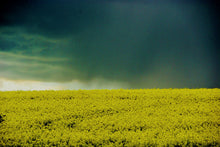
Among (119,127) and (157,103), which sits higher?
(157,103)

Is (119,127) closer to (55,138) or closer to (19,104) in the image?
(55,138)

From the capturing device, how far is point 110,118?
9211 mm

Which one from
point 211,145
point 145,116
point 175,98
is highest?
point 175,98

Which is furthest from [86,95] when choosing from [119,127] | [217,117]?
[217,117]

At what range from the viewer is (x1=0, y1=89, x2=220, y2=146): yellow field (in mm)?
7320

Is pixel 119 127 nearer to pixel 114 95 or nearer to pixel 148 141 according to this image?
pixel 148 141

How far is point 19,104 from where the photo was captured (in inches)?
452

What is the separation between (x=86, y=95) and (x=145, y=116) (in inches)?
164

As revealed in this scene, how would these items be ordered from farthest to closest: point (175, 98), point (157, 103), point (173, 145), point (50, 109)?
1. point (175, 98)
2. point (157, 103)
3. point (50, 109)
4. point (173, 145)

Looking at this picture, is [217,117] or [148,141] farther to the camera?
[217,117]

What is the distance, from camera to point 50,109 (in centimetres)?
1054

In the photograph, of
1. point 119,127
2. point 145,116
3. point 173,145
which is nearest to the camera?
point 173,145

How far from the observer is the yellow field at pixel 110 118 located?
732 centimetres

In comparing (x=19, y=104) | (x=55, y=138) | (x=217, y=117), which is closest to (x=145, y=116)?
(x=217, y=117)
